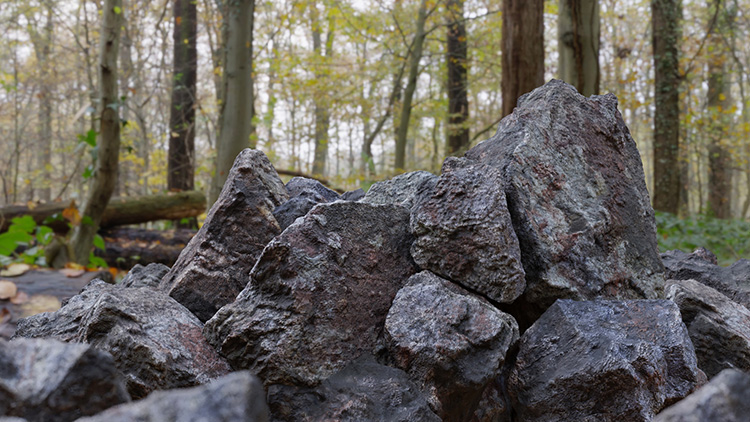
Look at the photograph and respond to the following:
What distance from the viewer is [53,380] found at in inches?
42.4

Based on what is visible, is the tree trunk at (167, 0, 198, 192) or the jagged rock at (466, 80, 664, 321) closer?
the jagged rock at (466, 80, 664, 321)

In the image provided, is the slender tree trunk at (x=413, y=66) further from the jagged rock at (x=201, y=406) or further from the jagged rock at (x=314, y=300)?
the jagged rock at (x=201, y=406)

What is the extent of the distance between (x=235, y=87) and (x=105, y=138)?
1438 mm

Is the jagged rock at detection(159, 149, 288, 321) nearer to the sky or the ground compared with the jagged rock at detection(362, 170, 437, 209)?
nearer to the ground

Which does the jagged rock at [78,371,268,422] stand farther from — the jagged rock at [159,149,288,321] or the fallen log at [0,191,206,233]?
the fallen log at [0,191,206,233]

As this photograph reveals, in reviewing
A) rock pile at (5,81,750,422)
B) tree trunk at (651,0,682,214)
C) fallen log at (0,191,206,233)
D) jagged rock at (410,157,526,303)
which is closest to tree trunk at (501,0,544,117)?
rock pile at (5,81,750,422)

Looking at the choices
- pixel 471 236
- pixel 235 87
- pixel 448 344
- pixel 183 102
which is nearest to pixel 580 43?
pixel 235 87

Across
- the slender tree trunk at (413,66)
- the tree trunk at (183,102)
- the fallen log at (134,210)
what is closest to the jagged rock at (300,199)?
the fallen log at (134,210)

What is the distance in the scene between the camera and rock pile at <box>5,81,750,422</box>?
1.53m

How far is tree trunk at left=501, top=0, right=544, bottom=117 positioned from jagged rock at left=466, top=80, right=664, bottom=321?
2.37 m

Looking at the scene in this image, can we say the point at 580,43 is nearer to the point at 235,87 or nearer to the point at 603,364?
the point at 235,87

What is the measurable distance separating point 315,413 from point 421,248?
64cm

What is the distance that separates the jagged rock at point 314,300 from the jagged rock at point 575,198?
0.47 m

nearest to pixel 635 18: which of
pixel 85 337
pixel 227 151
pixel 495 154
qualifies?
pixel 227 151
